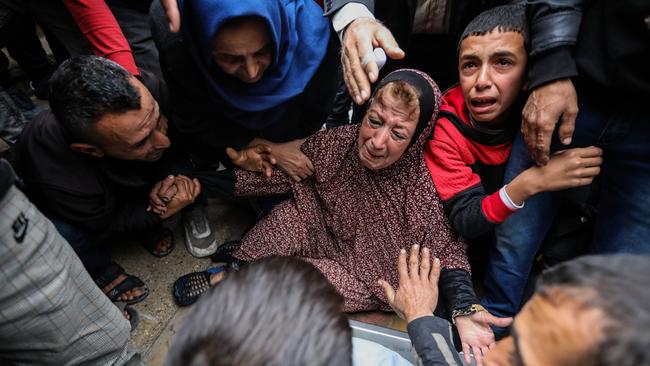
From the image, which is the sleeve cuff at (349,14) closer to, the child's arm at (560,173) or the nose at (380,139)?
the nose at (380,139)

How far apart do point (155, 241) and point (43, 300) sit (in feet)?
4.68

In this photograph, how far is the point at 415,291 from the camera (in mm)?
1535

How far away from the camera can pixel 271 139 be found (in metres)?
2.19

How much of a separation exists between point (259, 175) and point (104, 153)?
76cm

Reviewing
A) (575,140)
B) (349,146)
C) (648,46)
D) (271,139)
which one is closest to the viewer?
(648,46)

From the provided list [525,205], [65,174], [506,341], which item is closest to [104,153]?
[65,174]

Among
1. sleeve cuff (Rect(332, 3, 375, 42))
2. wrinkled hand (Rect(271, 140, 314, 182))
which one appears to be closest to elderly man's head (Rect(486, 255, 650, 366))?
sleeve cuff (Rect(332, 3, 375, 42))

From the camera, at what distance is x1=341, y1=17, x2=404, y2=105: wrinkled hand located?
139cm

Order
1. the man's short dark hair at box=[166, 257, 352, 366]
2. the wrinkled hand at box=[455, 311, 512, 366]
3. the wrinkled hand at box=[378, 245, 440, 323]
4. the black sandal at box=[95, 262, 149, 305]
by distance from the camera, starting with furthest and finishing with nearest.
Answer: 1. the black sandal at box=[95, 262, 149, 305]
2. the wrinkled hand at box=[455, 311, 512, 366]
3. the wrinkled hand at box=[378, 245, 440, 323]
4. the man's short dark hair at box=[166, 257, 352, 366]

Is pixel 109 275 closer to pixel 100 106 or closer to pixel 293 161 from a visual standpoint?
pixel 100 106

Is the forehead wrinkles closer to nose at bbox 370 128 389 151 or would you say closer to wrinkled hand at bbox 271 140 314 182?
nose at bbox 370 128 389 151

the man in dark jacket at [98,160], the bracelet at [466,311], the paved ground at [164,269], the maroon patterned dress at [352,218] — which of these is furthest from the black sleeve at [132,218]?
the bracelet at [466,311]

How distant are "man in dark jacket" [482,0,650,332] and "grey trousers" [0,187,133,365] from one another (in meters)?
1.56

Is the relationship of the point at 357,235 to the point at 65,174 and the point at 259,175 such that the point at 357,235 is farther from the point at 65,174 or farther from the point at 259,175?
the point at 65,174
